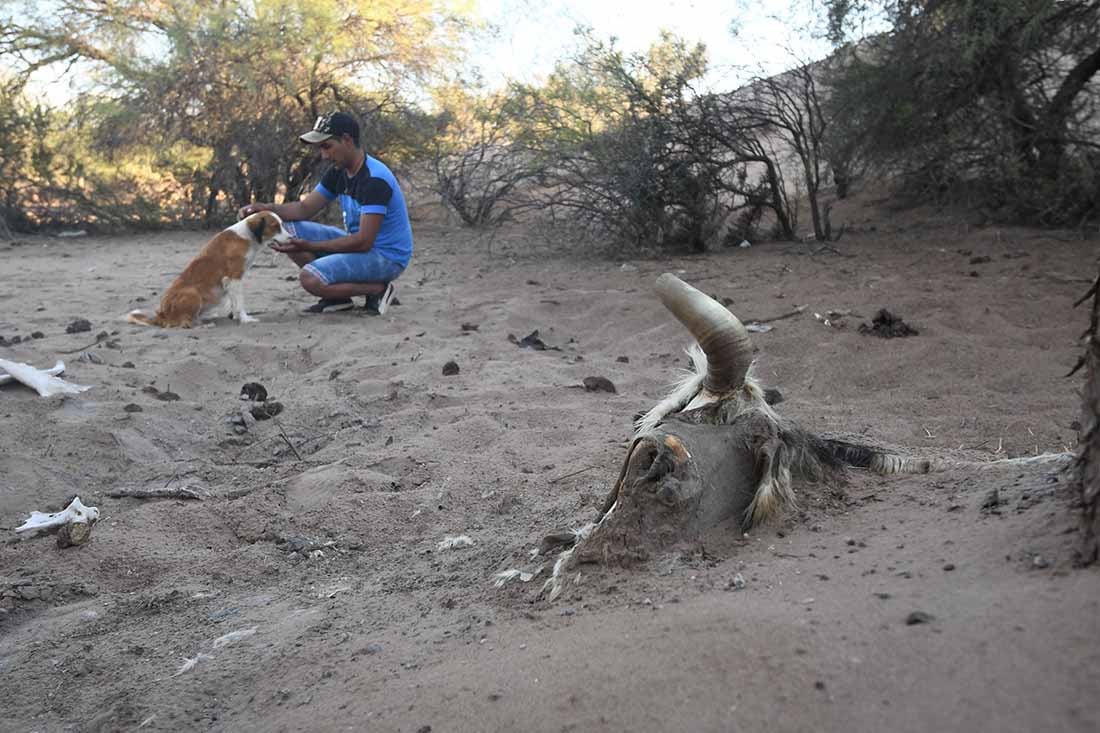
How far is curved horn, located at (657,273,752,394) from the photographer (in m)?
2.34

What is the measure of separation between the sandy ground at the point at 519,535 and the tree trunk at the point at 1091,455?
66 millimetres

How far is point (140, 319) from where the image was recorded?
7.22 metres

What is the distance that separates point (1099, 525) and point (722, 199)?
8656mm

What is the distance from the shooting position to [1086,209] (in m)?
8.47

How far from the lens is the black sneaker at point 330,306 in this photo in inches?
309

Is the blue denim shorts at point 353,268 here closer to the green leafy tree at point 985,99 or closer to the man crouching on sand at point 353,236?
the man crouching on sand at point 353,236

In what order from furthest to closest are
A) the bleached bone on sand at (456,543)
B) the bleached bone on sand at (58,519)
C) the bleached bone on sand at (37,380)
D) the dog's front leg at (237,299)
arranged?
the dog's front leg at (237,299) → the bleached bone on sand at (37,380) → the bleached bone on sand at (58,519) → the bleached bone on sand at (456,543)

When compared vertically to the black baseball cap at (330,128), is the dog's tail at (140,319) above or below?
below

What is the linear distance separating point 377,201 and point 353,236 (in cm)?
33

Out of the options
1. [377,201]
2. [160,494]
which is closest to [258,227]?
[377,201]

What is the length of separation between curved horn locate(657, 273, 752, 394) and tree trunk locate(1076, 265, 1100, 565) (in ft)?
2.49

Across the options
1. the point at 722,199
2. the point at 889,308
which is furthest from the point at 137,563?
the point at 722,199

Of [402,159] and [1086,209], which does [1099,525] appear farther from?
[402,159]

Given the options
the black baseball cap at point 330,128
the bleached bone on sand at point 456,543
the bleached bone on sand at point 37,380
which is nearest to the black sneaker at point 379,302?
the black baseball cap at point 330,128
